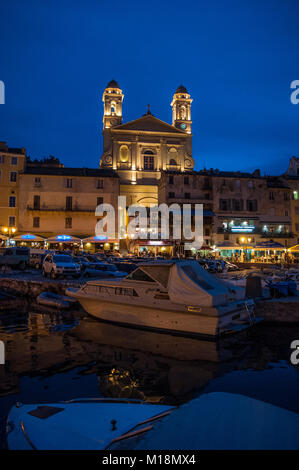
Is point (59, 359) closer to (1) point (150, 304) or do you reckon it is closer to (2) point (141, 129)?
(1) point (150, 304)

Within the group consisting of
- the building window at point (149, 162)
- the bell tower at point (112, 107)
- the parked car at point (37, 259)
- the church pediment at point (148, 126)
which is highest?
the bell tower at point (112, 107)

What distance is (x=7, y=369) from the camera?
309 inches

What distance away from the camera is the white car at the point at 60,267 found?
20078mm

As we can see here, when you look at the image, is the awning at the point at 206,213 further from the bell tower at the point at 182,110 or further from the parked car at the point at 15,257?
the bell tower at the point at 182,110

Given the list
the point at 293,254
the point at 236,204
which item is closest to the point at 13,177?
the point at 236,204

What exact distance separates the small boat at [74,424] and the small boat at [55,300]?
11.7 meters

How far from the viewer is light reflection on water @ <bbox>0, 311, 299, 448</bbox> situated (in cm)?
664

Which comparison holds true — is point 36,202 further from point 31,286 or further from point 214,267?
point 214,267

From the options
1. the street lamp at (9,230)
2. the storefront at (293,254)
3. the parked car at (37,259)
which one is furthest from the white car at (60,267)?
the street lamp at (9,230)

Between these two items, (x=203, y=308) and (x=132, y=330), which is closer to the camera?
(x=203, y=308)

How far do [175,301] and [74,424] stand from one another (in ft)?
22.3

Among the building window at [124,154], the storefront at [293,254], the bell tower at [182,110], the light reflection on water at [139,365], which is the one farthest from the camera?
the bell tower at [182,110]
